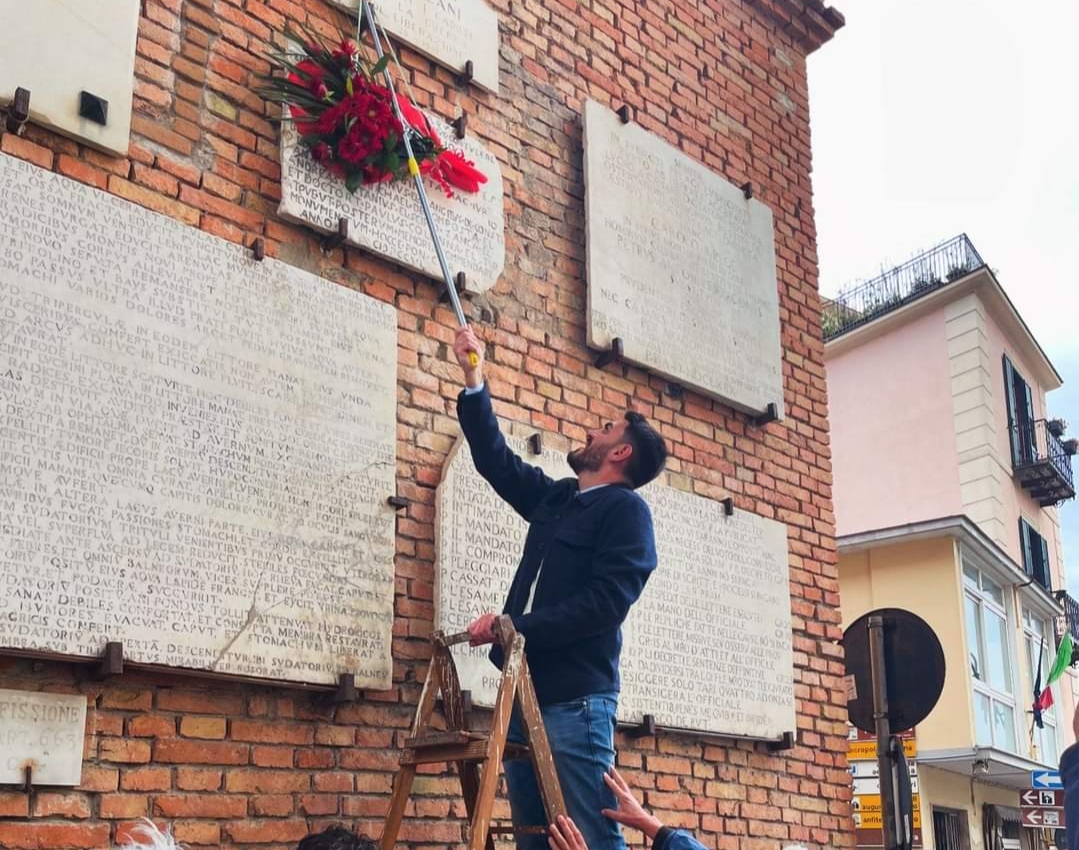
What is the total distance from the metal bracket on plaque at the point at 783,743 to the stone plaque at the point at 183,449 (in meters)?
2.36

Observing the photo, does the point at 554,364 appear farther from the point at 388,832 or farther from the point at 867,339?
the point at 867,339

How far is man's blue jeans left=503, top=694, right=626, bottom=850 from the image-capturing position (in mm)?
3703

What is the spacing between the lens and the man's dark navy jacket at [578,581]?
3.79 metres

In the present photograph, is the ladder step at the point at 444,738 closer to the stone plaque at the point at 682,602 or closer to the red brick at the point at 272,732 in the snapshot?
the red brick at the point at 272,732

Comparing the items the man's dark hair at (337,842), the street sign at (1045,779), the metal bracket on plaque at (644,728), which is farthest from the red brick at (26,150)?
the street sign at (1045,779)

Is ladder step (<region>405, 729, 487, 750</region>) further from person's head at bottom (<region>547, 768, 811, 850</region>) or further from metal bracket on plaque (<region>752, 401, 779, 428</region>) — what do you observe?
metal bracket on plaque (<region>752, 401, 779, 428</region>)

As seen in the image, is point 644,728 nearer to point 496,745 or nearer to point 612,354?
point 612,354

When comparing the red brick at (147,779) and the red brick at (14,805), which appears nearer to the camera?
the red brick at (14,805)

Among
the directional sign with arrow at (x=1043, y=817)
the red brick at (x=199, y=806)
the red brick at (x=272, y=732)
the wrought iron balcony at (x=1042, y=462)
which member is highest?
the wrought iron balcony at (x=1042, y=462)

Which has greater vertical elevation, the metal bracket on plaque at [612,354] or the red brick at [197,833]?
the metal bracket on plaque at [612,354]

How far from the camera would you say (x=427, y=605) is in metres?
4.72

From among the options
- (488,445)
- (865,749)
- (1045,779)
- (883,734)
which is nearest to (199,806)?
(488,445)

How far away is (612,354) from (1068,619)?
17474 millimetres

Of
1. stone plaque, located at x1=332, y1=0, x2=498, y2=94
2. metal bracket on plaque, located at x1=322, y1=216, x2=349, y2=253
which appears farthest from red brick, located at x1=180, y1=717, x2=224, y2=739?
stone plaque, located at x1=332, y1=0, x2=498, y2=94
